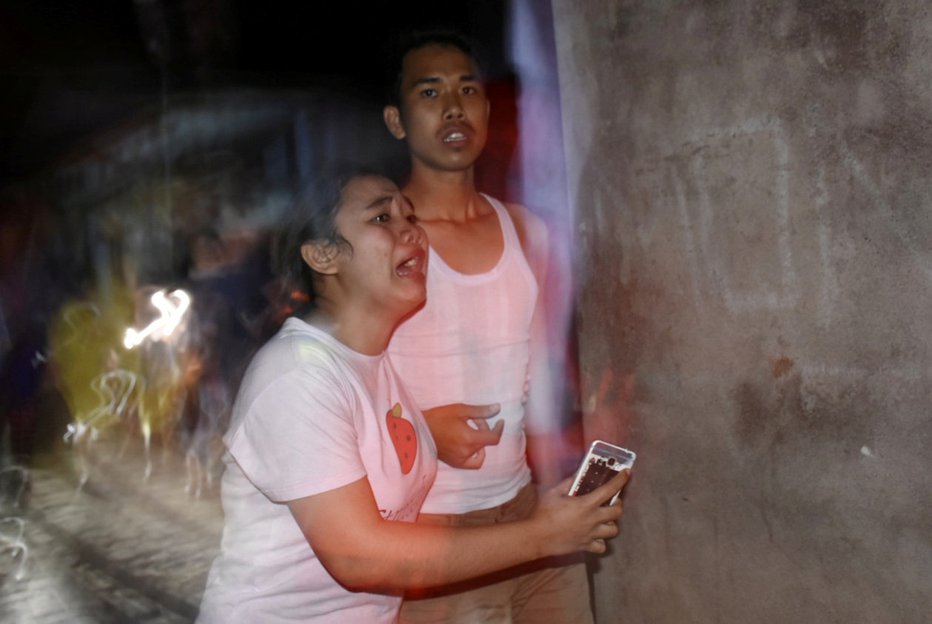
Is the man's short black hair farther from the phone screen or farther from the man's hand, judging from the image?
the phone screen

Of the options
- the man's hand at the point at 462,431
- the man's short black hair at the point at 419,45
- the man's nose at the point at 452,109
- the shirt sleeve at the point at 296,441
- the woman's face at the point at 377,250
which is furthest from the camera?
the man's short black hair at the point at 419,45

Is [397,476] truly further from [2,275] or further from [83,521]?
[83,521]

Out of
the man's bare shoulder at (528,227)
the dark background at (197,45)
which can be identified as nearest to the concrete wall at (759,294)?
the man's bare shoulder at (528,227)

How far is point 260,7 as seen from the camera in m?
7.81

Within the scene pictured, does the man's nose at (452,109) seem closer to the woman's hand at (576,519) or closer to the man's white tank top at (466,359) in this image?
the man's white tank top at (466,359)

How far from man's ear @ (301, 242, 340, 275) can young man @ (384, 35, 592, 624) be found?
48cm

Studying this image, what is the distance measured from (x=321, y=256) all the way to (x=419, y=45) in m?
1.13

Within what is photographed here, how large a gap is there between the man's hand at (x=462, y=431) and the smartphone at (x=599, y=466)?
358 millimetres

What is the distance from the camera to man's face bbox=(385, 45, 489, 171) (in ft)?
9.32

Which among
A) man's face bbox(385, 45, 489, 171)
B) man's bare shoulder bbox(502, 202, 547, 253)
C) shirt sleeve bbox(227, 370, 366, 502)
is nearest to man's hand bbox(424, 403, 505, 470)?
shirt sleeve bbox(227, 370, 366, 502)

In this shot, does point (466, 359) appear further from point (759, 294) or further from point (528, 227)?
point (759, 294)

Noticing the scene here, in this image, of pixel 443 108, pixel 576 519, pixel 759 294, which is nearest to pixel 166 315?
pixel 443 108

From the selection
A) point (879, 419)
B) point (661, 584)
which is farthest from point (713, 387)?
point (661, 584)

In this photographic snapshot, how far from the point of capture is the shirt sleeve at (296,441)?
6.15 feet
